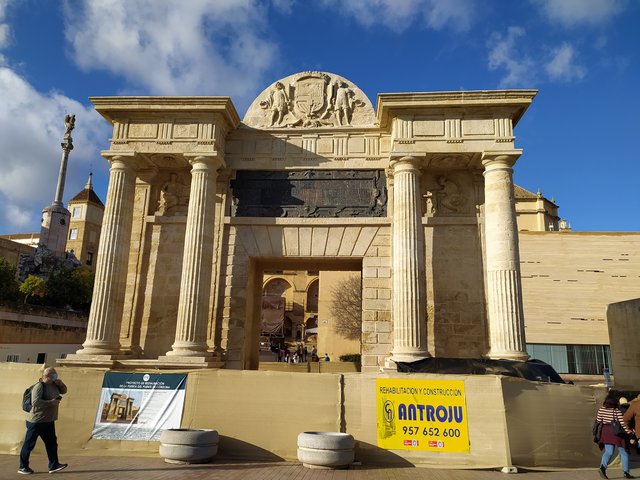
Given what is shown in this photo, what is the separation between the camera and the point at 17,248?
5216 cm

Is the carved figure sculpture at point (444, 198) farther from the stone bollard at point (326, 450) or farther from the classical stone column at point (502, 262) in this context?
the stone bollard at point (326, 450)

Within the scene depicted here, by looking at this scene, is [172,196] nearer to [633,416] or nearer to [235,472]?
[235,472]

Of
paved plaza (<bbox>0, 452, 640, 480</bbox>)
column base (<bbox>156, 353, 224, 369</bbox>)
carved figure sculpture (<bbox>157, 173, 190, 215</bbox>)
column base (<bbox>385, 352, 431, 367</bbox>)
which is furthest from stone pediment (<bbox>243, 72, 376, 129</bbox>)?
paved plaza (<bbox>0, 452, 640, 480</bbox>)

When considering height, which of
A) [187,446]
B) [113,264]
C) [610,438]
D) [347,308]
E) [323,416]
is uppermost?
[347,308]

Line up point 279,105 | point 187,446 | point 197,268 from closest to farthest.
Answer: point 187,446, point 197,268, point 279,105

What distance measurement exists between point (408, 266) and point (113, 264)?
8.93 meters

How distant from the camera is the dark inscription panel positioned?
15.0 m

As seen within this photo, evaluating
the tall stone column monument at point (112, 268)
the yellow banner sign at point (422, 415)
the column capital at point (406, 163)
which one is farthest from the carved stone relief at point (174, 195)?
the yellow banner sign at point (422, 415)

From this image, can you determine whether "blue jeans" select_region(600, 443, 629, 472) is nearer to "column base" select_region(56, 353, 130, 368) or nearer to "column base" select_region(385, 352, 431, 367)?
"column base" select_region(385, 352, 431, 367)

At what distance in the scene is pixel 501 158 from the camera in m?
13.9

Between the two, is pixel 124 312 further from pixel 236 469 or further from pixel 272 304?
pixel 272 304

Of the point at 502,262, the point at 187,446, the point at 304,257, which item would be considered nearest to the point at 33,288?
the point at 304,257

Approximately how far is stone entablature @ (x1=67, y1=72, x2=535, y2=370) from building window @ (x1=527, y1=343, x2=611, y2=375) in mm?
20987

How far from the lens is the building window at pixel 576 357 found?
31.0 metres
